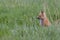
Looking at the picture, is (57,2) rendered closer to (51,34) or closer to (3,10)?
(3,10)

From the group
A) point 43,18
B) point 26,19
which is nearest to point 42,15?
point 43,18

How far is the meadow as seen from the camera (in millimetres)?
5547

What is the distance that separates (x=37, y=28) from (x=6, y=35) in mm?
665

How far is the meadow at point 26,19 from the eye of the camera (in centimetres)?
555

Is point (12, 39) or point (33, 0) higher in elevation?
point (33, 0)

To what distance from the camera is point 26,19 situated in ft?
21.9

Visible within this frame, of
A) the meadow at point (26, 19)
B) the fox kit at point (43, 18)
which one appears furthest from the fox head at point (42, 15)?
the meadow at point (26, 19)

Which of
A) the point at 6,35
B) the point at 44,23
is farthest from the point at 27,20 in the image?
the point at 6,35

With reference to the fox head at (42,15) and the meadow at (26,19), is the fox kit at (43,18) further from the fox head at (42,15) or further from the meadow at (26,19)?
the meadow at (26,19)

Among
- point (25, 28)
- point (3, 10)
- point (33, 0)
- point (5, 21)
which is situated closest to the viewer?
point (25, 28)

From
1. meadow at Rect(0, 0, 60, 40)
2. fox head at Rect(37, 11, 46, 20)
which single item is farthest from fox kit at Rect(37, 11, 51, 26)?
meadow at Rect(0, 0, 60, 40)

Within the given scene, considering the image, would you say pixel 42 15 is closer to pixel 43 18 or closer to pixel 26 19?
pixel 43 18

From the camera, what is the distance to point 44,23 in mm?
6828

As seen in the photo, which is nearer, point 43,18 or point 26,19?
point 26,19
